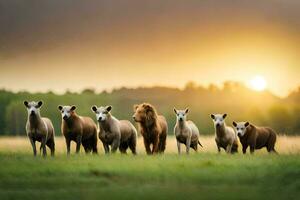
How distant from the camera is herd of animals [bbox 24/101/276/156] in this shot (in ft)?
75.9

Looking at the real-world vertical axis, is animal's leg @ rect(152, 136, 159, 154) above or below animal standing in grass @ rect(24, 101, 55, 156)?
below

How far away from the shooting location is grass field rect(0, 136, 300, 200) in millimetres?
17672

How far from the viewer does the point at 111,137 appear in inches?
943

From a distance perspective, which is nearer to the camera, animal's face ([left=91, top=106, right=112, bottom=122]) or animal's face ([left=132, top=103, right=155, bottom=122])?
animal's face ([left=91, top=106, right=112, bottom=122])

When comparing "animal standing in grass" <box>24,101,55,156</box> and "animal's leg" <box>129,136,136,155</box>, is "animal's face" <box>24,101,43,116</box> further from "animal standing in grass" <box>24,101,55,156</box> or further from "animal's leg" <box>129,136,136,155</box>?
"animal's leg" <box>129,136,136,155</box>

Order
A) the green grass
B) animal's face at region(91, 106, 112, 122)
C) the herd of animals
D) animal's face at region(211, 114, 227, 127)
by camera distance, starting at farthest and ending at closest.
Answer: animal's face at region(211, 114, 227, 127), animal's face at region(91, 106, 112, 122), the herd of animals, the green grass

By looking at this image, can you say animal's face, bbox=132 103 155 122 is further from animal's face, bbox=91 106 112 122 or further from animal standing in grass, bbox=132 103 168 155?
animal's face, bbox=91 106 112 122

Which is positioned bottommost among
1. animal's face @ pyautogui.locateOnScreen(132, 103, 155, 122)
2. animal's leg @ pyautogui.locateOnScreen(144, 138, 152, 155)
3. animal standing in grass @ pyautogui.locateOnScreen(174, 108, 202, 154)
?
animal's leg @ pyautogui.locateOnScreen(144, 138, 152, 155)

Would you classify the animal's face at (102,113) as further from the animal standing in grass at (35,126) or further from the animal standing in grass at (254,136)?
the animal standing in grass at (254,136)

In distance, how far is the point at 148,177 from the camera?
19.2m

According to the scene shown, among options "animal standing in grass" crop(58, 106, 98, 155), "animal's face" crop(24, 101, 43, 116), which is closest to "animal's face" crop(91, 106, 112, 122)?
"animal standing in grass" crop(58, 106, 98, 155)

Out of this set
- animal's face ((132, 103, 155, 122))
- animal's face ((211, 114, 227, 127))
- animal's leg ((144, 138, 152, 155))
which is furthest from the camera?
animal's face ((211, 114, 227, 127))

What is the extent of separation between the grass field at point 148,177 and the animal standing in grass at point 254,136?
3.35 meters

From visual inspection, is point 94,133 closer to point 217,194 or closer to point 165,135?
point 165,135
